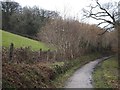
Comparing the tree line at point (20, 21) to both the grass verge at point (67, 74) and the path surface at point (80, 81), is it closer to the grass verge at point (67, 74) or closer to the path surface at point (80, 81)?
the grass verge at point (67, 74)

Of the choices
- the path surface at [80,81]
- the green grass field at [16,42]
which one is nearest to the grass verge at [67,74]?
the path surface at [80,81]

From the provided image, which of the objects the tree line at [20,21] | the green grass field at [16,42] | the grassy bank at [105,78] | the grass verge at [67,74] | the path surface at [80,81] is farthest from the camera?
the tree line at [20,21]

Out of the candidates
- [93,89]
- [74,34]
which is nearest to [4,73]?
[93,89]

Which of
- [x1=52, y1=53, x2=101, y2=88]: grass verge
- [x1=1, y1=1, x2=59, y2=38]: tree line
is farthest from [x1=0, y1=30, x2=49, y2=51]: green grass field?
[x1=1, y1=1, x2=59, y2=38]: tree line

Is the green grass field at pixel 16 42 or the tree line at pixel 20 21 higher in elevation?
the tree line at pixel 20 21

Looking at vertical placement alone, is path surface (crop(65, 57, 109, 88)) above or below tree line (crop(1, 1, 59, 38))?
below

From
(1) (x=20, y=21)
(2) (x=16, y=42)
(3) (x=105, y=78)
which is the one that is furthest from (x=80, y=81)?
(1) (x=20, y=21)

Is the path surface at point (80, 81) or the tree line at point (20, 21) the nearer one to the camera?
the path surface at point (80, 81)

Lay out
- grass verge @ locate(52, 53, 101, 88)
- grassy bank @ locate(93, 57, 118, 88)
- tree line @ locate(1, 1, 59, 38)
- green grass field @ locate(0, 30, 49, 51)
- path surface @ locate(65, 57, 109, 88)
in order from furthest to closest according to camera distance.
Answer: tree line @ locate(1, 1, 59, 38)
green grass field @ locate(0, 30, 49, 51)
grassy bank @ locate(93, 57, 118, 88)
grass verge @ locate(52, 53, 101, 88)
path surface @ locate(65, 57, 109, 88)

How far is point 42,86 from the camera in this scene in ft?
49.6

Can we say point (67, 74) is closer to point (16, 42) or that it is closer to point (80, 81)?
point (80, 81)

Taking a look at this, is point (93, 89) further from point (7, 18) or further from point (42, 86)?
point (7, 18)

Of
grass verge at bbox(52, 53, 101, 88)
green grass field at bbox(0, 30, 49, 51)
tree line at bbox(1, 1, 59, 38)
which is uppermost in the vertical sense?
tree line at bbox(1, 1, 59, 38)

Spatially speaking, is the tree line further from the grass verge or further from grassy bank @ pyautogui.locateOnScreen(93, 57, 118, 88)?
grassy bank @ pyautogui.locateOnScreen(93, 57, 118, 88)
